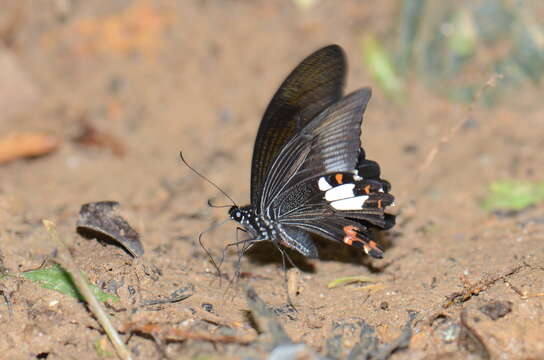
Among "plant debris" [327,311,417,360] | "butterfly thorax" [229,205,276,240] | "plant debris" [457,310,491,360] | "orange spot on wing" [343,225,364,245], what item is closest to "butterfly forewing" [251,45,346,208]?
"butterfly thorax" [229,205,276,240]

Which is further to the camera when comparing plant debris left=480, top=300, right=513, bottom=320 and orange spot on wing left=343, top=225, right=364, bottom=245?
orange spot on wing left=343, top=225, right=364, bottom=245

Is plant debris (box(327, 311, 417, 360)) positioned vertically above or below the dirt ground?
below

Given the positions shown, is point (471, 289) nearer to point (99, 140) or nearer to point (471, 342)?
point (471, 342)

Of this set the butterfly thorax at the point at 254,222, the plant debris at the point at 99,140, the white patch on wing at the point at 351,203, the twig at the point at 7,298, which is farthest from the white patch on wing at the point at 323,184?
the plant debris at the point at 99,140

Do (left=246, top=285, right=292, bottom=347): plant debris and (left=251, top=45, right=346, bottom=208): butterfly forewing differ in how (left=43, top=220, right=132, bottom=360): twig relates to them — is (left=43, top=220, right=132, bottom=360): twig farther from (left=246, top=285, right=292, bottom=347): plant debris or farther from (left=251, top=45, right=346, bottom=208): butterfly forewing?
(left=251, top=45, right=346, bottom=208): butterfly forewing

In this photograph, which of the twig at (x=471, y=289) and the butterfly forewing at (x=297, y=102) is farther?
the butterfly forewing at (x=297, y=102)

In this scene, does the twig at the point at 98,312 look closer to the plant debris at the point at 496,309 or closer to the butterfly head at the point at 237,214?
the butterfly head at the point at 237,214

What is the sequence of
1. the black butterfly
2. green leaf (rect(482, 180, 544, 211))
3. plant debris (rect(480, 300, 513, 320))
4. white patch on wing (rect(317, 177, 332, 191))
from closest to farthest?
plant debris (rect(480, 300, 513, 320)) → the black butterfly → white patch on wing (rect(317, 177, 332, 191)) → green leaf (rect(482, 180, 544, 211))
